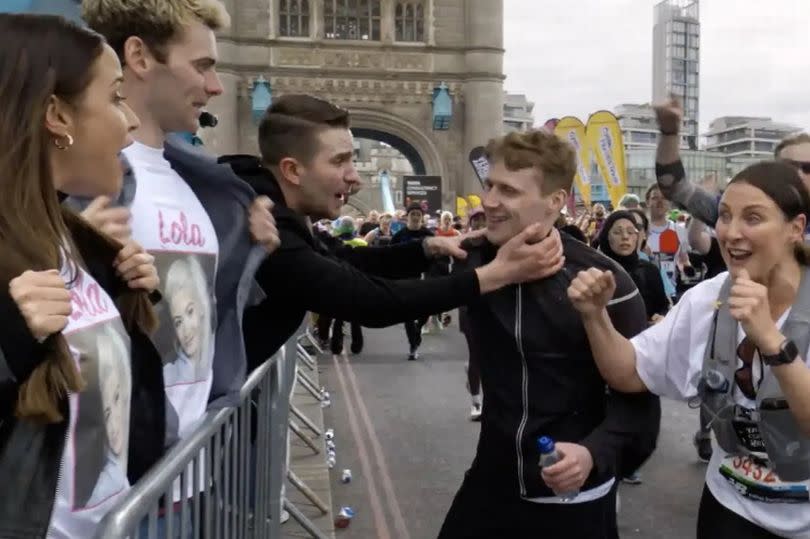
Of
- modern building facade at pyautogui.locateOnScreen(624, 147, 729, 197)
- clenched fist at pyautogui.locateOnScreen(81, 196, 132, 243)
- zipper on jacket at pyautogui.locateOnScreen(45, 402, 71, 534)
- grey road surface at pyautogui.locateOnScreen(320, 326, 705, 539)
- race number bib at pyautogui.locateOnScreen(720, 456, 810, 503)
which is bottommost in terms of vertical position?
grey road surface at pyautogui.locateOnScreen(320, 326, 705, 539)

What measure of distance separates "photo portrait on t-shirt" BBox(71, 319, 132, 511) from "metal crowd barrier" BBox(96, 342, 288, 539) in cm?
7

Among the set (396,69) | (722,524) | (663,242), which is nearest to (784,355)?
(722,524)

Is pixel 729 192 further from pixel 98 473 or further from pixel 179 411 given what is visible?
pixel 98 473

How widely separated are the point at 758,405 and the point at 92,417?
5.97ft

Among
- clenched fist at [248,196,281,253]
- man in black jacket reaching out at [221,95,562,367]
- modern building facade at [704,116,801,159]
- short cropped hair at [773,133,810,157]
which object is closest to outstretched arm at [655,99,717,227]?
short cropped hair at [773,133,810,157]

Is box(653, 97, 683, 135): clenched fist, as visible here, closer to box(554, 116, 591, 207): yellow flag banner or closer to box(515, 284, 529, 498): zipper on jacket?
box(515, 284, 529, 498): zipper on jacket

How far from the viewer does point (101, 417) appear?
5.57 ft

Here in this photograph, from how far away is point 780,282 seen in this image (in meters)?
2.56

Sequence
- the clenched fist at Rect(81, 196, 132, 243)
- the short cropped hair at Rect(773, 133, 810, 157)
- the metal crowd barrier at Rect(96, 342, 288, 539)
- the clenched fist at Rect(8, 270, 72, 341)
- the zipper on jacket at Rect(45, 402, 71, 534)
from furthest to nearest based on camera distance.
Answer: the short cropped hair at Rect(773, 133, 810, 157) → the clenched fist at Rect(81, 196, 132, 243) → the metal crowd barrier at Rect(96, 342, 288, 539) → the zipper on jacket at Rect(45, 402, 71, 534) → the clenched fist at Rect(8, 270, 72, 341)

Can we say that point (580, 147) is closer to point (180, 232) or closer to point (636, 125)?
point (180, 232)

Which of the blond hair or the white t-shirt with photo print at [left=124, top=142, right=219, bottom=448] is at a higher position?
the blond hair

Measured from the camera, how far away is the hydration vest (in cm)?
237

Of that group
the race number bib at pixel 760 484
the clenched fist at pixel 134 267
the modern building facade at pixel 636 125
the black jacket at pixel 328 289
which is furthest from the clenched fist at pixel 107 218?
the modern building facade at pixel 636 125

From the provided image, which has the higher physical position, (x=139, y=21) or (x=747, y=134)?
(x=747, y=134)
